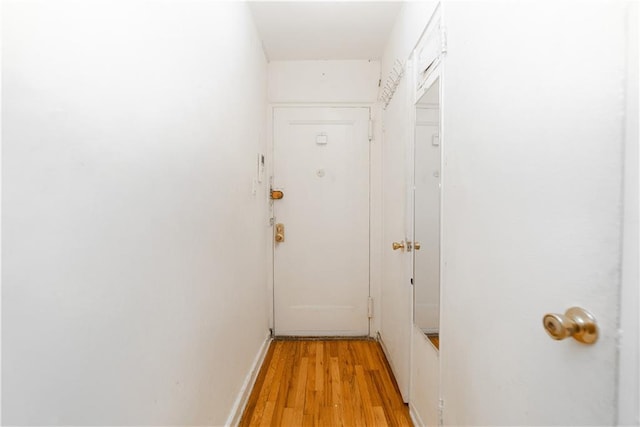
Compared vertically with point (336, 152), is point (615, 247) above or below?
below

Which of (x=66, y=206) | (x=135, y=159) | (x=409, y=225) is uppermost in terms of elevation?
(x=135, y=159)

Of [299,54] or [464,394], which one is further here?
[299,54]

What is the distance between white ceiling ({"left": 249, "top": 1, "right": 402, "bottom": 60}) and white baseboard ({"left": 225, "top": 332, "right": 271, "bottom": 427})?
237cm

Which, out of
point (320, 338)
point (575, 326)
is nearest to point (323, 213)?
point (320, 338)

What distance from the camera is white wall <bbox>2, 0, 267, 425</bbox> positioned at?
0.51m

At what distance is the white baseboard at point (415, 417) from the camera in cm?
157

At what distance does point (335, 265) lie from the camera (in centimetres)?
272

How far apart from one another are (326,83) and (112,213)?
2350 mm

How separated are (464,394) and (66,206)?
1.29m

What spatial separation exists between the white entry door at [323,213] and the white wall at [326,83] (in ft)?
0.32

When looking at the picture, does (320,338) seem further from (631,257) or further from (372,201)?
(631,257)

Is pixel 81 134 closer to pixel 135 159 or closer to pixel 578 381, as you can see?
pixel 135 159

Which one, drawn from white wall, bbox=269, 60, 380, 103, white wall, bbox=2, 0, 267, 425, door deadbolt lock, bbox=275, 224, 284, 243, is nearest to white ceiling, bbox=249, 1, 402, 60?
white wall, bbox=269, 60, 380, 103

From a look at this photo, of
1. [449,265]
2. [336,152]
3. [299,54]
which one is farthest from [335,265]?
[299,54]
